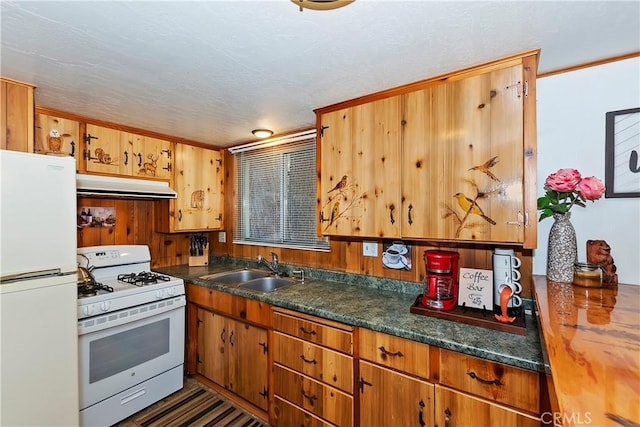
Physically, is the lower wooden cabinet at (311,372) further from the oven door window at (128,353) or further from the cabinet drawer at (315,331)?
the oven door window at (128,353)

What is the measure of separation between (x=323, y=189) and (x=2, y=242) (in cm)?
172

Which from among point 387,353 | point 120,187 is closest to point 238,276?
point 120,187

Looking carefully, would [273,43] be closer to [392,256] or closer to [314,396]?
[392,256]

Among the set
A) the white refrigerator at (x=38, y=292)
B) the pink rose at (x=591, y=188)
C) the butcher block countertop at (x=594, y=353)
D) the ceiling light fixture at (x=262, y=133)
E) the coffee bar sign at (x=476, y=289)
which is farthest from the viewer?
the ceiling light fixture at (x=262, y=133)

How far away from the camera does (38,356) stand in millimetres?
1505

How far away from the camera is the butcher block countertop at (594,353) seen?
0.55 metres

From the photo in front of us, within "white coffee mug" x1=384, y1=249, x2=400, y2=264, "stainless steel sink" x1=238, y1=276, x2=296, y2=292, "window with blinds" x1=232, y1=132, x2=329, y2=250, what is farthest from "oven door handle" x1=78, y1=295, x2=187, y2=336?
"white coffee mug" x1=384, y1=249, x2=400, y2=264

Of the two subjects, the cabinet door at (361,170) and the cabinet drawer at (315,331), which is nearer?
the cabinet drawer at (315,331)

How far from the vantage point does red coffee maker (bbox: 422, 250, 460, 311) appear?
159 centimetres

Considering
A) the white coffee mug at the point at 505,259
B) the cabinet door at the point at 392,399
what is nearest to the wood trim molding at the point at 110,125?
the cabinet door at the point at 392,399

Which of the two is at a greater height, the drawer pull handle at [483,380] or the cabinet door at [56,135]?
the cabinet door at [56,135]

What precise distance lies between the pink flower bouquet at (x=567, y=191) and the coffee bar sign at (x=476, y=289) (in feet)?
1.36

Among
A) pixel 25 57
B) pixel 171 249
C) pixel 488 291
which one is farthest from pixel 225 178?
pixel 488 291

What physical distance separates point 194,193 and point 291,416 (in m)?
2.19
